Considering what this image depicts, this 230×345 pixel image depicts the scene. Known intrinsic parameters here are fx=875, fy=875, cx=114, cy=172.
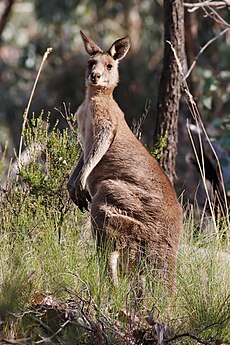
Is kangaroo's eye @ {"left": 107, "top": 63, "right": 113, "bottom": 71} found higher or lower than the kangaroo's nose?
higher

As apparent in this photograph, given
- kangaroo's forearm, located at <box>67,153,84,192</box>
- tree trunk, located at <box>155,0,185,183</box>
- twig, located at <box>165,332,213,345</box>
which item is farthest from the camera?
tree trunk, located at <box>155,0,185,183</box>

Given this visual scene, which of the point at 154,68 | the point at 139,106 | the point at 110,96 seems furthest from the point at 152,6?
the point at 110,96

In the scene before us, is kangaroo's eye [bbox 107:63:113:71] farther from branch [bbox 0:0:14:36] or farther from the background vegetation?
branch [bbox 0:0:14:36]

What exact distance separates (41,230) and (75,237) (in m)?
0.25

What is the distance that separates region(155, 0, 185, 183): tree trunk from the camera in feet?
26.9

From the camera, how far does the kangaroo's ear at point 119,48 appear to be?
7020 mm

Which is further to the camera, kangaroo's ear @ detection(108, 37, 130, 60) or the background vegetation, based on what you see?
kangaroo's ear @ detection(108, 37, 130, 60)

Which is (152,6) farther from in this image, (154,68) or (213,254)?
(213,254)

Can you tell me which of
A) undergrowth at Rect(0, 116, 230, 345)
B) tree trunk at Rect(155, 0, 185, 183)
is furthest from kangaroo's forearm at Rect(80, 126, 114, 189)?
tree trunk at Rect(155, 0, 185, 183)

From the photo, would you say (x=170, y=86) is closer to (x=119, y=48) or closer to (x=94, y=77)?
(x=119, y=48)

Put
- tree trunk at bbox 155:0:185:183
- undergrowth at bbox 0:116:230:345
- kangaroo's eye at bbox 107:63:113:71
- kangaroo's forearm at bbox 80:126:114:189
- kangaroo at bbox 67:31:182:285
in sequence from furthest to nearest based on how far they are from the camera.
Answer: tree trunk at bbox 155:0:185:183
kangaroo's eye at bbox 107:63:113:71
kangaroo's forearm at bbox 80:126:114:189
kangaroo at bbox 67:31:182:285
undergrowth at bbox 0:116:230:345

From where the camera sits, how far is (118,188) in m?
6.18

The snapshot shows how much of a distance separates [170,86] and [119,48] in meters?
1.26

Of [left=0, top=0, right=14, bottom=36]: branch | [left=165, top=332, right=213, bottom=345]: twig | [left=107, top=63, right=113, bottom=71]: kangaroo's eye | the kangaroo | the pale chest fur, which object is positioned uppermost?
[left=0, top=0, right=14, bottom=36]: branch
